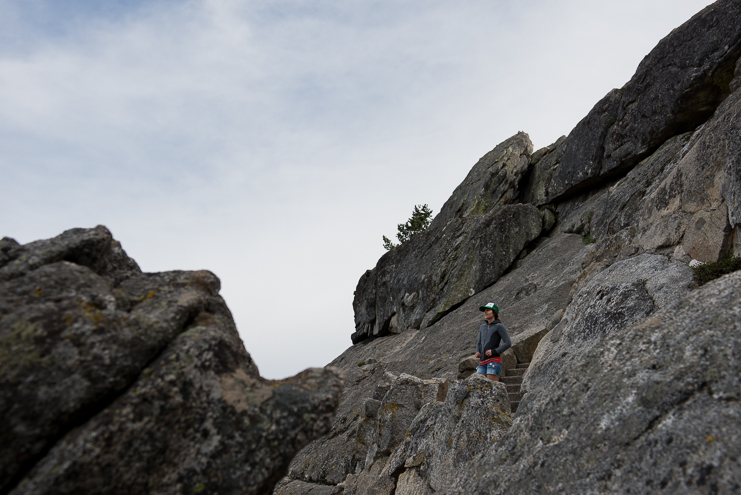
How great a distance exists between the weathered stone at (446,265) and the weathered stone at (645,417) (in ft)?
81.9

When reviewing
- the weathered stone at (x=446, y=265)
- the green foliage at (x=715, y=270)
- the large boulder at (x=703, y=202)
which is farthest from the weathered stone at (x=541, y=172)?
the green foliage at (x=715, y=270)

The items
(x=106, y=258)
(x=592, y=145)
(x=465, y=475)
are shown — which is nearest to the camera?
(x=106, y=258)

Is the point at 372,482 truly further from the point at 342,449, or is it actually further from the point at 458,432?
the point at 342,449

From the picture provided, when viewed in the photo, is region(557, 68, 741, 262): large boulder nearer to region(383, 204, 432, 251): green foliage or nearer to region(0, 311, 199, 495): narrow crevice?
region(0, 311, 199, 495): narrow crevice

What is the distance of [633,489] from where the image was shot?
5344 mm

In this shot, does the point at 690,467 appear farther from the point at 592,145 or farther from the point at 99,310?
the point at 592,145

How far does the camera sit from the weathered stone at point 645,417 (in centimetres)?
504

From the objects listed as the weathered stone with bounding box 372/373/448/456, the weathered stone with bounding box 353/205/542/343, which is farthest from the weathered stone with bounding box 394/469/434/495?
the weathered stone with bounding box 353/205/542/343

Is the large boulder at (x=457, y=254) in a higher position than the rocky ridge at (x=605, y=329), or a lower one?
higher

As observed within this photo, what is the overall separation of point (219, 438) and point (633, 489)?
15.7ft

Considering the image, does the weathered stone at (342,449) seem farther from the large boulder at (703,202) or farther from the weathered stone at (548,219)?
the weathered stone at (548,219)

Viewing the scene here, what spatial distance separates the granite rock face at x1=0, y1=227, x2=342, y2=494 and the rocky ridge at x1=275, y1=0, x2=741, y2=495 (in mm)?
3803

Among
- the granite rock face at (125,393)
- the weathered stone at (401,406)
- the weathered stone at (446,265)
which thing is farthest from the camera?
the weathered stone at (446,265)

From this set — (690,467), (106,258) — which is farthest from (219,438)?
(690,467)
